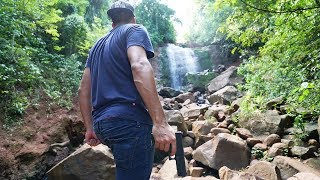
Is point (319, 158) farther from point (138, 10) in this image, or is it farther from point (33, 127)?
point (138, 10)

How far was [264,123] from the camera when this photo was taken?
5.41 m

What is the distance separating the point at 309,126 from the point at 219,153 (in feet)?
5.40

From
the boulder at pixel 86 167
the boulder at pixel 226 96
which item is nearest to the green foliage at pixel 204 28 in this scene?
the boulder at pixel 226 96

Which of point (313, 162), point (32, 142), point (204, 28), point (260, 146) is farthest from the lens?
point (204, 28)

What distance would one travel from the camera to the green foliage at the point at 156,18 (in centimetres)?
2044

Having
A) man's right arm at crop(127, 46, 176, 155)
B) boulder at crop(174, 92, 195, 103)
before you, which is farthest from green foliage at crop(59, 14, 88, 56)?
man's right arm at crop(127, 46, 176, 155)

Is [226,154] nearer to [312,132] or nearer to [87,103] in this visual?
[312,132]

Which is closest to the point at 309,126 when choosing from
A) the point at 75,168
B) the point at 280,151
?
the point at 280,151

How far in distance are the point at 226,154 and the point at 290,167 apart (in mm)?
1072

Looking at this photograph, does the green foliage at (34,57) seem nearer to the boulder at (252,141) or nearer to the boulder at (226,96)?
the boulder at (252,141)

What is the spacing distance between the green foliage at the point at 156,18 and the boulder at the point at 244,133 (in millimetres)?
15072

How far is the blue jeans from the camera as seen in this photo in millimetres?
1625

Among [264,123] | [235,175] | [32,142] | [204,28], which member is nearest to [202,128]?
[264,123]

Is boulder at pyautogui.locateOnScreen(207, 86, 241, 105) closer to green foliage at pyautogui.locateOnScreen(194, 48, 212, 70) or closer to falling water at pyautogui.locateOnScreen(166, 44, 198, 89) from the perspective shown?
falling water at pyautogui.locateOnScreen(166, 44, 198, 89)
